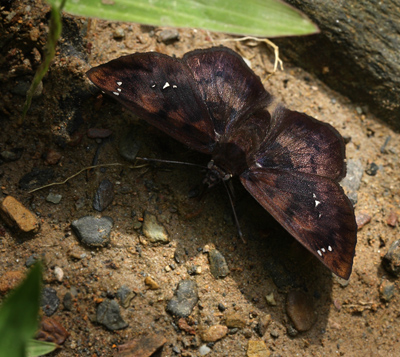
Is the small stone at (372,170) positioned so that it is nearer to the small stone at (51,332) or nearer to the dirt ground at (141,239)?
the dirt ground at (141,239)

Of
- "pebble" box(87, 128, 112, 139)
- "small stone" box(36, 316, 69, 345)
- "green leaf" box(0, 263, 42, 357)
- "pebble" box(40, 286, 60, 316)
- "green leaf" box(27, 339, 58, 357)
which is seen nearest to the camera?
"green leaf" box(0, 263, 42, 357)

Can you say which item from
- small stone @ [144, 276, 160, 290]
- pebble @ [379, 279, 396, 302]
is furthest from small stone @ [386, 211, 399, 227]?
small stone @ [144, 276, 160, 290]

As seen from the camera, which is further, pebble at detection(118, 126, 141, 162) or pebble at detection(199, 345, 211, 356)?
pebble at detection(118, 126, 141, 162)

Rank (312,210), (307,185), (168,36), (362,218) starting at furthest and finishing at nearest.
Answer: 1. (168,36)
2. (362,218)
3. (307,185)
4. (312,210)

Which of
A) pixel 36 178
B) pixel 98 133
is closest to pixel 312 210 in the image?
pixel 98 133

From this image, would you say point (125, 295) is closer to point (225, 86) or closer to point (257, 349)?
point (257, 349)

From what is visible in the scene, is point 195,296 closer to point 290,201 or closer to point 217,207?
point 217,207

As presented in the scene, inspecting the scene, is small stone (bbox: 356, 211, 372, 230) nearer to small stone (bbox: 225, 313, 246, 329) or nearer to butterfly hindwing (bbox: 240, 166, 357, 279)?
butterfly hindwing (bbox: 240, 166, 357, 279)
